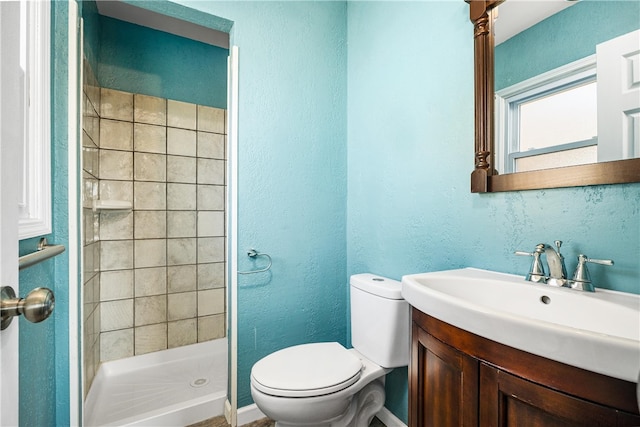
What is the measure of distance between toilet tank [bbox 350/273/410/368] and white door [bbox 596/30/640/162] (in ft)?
2.75

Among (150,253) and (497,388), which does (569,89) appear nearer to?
(497,388)

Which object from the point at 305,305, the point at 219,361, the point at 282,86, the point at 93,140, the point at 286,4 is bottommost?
the point at 219,361

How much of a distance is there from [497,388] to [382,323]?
0.69m

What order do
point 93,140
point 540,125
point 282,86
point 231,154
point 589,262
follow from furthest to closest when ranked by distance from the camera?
point 93,140 < point 282,86 < point 231,154 < point 540,125 < point 589,262

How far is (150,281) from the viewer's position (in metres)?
2.14

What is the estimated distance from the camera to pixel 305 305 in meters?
1.71

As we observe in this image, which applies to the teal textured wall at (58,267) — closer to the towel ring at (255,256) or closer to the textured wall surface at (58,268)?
the textured wall surface at (58,268)

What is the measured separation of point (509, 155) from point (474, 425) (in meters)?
0.86

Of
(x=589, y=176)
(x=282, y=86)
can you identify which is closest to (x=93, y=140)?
(x=282, y=86)

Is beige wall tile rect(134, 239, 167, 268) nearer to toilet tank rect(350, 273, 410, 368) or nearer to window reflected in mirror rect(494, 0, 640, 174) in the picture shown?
toilet tank rect(350, 273, 410, 368)

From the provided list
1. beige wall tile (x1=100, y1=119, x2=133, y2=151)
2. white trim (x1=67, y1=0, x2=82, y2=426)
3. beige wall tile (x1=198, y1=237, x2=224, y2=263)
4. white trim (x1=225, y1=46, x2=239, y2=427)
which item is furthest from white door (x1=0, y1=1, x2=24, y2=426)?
beige wall tile (x1=198, y1=237, x2=224, y2=263)

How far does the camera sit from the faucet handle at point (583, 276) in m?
0.79

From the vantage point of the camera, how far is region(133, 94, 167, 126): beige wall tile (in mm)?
2080

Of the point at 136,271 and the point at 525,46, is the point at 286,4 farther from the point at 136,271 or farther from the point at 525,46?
the point at 136,271
